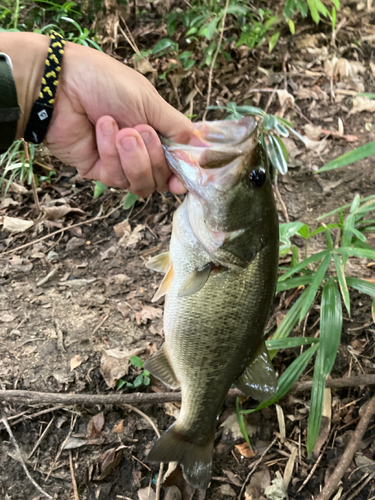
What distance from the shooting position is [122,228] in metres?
3.28

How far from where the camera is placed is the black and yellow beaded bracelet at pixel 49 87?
60.7 inches

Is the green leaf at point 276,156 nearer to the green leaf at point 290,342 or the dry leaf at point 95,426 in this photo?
the green leaf at point 290,342

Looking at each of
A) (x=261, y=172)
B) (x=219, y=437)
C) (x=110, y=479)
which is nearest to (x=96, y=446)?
(x=110, y=479)

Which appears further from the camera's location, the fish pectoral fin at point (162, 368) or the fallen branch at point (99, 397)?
the fallen branch at point (99, 397)

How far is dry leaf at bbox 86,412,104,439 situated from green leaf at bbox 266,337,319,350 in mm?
1145

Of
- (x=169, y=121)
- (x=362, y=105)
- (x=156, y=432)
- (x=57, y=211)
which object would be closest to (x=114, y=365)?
(x=156, y=432)

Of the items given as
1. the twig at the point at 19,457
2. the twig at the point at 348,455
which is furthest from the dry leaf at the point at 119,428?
the twig at the point at 348,455

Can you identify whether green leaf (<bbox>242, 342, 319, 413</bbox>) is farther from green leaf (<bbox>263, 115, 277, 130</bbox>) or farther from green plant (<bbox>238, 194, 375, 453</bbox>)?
green leaf (<bbox>263, 115, 277, 130</bbox>)

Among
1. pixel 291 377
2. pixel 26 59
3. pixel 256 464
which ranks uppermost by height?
pixel 26 59

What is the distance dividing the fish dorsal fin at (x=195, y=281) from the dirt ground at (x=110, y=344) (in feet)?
3.31

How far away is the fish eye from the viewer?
148cm

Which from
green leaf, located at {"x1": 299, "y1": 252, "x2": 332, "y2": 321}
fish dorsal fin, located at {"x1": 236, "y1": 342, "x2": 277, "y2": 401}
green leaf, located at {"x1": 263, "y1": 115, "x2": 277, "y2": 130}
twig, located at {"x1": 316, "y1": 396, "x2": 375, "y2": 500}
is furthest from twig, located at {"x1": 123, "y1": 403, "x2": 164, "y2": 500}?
green leaf, located at {"x1": 263, "y1": 115, "x2": 277, "y2": 130}

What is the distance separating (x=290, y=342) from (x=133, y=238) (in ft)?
5.56

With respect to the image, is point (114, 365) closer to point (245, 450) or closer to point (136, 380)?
point (136, 380)
